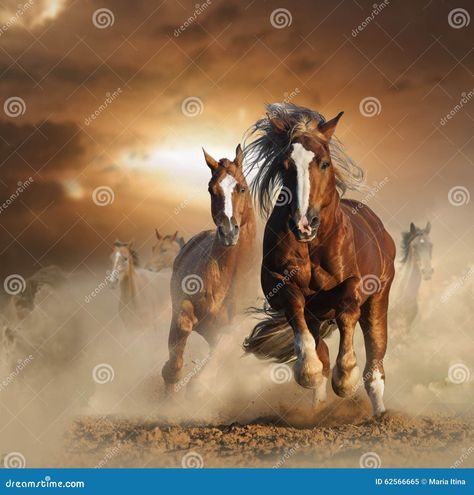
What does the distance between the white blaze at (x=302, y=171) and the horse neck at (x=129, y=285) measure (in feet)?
10.4

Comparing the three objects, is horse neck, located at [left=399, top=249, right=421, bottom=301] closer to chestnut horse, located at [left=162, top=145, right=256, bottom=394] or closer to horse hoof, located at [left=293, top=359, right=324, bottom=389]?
chestnut horse, located at [left=162, top=145, right=256, bottom=394]

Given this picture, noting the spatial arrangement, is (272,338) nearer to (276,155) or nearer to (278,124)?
(276,155)

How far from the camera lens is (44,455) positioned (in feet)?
36.3

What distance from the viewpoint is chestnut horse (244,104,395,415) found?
349 inches

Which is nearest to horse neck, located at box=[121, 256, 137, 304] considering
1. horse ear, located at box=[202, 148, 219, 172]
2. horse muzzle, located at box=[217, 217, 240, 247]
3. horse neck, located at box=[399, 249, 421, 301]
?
horse muzzle, located at box=[217, 217, 240, 247]

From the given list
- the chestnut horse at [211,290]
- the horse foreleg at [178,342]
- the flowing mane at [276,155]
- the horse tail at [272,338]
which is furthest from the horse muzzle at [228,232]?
the horse foreleg at [178,342]

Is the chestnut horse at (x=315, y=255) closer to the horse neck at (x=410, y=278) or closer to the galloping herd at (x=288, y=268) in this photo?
the galloping herd at (x=288, y=268)

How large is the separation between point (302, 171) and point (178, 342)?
2.73m

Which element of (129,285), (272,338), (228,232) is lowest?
(129,285)

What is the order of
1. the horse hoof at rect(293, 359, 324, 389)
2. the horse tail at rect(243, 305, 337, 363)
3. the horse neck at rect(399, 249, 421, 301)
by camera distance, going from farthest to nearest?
the horse neck at rect(399, 249, 421, 301) < the horse tail at rect(243, 305, 337, 363) < the horse hoof at rect(293, 359, 324, 389)

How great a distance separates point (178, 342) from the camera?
1077cm

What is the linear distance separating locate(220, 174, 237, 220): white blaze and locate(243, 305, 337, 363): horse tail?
1.01m

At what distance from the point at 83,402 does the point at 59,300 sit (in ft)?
3.97

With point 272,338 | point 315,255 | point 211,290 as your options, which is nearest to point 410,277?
point 272,338
